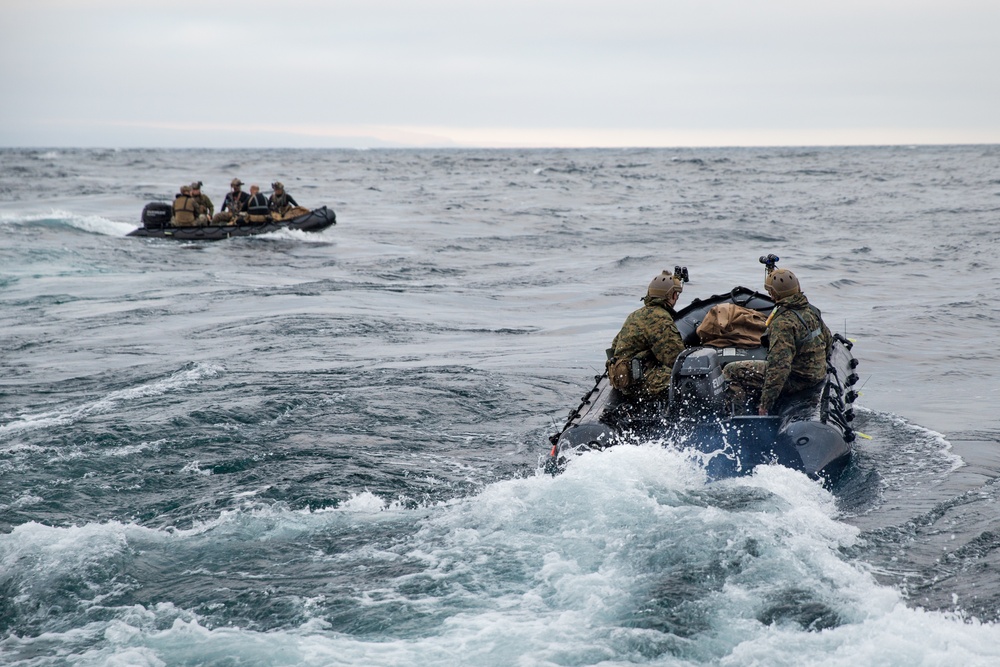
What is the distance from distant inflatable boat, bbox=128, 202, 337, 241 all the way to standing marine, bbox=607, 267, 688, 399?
66.4 ft

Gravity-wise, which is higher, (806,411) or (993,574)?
(806,411)

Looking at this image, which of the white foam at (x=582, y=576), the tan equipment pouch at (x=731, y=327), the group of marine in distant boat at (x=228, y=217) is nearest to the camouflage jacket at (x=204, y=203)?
the group of marine in distant boat at (x=228, y=217)

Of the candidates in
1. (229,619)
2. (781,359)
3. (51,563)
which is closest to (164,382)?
(51,563)

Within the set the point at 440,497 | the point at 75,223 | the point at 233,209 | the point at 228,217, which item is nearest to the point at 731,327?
the point at 440,497

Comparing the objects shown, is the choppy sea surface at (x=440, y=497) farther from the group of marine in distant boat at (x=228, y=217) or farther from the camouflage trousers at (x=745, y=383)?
the group of marine in distant boat at (x=228, y=217)

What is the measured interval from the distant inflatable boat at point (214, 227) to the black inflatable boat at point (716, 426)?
65.7 ft

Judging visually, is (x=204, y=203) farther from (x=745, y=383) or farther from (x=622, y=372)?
(x=745, y=383)

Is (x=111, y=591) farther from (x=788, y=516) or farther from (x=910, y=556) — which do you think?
(x=910, y=556)

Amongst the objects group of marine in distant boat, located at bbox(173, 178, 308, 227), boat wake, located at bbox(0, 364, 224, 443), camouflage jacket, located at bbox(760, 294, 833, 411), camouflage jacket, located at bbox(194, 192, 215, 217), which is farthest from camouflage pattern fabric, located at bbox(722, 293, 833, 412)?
camouflage jacket, located at bbox(194, 192, 215, 217)

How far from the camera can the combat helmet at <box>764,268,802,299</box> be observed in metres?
8.22

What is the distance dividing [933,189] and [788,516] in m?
45.7

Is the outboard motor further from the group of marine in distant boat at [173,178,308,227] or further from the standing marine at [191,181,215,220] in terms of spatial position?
the standing marine at [191,181,215,220]

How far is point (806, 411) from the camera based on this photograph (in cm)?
806

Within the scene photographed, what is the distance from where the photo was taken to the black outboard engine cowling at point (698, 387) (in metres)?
8.19
